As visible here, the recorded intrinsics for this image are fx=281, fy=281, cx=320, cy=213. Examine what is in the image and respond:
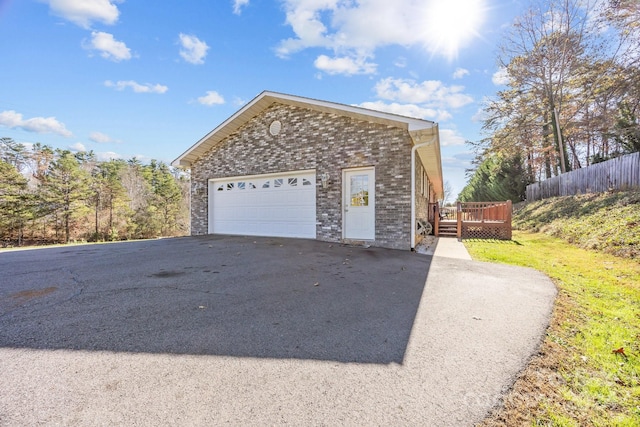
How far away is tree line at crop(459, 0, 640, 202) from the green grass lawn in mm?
13098

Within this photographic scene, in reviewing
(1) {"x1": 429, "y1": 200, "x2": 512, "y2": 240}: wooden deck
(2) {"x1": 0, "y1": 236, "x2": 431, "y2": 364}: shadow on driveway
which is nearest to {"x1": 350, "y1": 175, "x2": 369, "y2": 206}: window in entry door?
(2) {"x1": 0, "y1": 236, "x2": 431, "y2": 364}: shadow on driveway

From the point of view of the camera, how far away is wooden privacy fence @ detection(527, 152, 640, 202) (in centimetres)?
1004

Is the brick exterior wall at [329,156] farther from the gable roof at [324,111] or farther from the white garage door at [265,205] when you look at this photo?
the white garage door at [265,205]

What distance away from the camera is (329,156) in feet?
27.8

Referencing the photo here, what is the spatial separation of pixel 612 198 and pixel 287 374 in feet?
43.5

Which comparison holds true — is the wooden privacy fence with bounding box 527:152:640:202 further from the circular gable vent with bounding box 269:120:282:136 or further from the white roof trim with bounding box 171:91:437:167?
the circular gable vent with bounding box 269:120:282:136

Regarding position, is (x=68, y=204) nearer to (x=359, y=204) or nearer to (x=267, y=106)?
(x=267, y=106)

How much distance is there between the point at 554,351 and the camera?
2.36 metres

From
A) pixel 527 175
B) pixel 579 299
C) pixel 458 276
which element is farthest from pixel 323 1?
pixel 527 175

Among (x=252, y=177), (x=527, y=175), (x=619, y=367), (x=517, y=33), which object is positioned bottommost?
(x=619, y=367)

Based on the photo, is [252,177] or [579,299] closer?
[579,299]

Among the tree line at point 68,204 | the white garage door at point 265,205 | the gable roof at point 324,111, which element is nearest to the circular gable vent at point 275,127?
the gable roof at point 324,111

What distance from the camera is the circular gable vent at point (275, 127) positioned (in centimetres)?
951

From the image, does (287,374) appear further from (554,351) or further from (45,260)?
(45,260)
